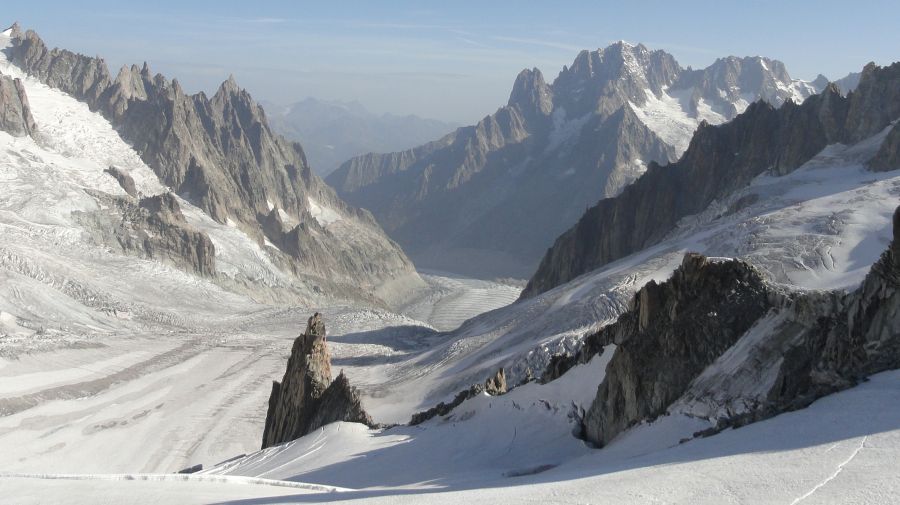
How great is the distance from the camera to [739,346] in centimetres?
1405

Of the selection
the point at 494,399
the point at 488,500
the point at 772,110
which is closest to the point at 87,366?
the point at 494,399

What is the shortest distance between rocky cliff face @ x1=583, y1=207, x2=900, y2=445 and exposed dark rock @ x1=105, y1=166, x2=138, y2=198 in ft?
344

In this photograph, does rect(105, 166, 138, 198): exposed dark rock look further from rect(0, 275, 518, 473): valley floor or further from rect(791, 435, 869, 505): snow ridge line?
rect(791, 435, 869, 505): snow ridge line

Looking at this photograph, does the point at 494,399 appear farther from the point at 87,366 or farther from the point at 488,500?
the point at 87,366

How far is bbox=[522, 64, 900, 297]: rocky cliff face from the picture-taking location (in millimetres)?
91562

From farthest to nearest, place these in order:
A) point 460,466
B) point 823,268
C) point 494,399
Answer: point 823,268 < point 494,399 < point 460,466

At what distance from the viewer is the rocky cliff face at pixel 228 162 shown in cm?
12619

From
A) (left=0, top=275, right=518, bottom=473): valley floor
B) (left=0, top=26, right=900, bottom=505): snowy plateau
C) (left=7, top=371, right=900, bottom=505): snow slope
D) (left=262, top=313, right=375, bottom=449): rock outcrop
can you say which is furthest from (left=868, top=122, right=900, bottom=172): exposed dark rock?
(left=7, top=371, right=900, bottom=505): snow slope

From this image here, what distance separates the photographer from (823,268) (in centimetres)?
4500

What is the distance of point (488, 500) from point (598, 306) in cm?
4259

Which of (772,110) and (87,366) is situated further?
(772,110)

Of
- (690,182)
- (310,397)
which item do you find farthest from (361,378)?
(690,182)

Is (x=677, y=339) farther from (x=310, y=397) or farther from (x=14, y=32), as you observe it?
(x=14, y=32)

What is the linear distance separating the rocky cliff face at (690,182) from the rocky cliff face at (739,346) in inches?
2989
